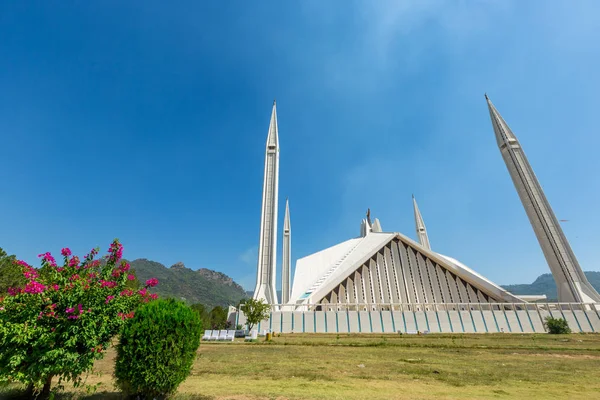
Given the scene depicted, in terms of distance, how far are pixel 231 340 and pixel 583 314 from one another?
2786 centimetres

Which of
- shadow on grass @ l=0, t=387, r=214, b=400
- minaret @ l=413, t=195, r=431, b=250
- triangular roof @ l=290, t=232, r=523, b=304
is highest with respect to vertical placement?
minaret @ l=413, t=195, r=431, b=250

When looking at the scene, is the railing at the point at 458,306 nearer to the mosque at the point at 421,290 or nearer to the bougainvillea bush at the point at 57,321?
the mosque at the point at 421,290

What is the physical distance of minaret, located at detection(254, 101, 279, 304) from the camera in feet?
93.1

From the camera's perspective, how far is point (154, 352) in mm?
4145

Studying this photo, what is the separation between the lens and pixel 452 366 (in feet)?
25.0

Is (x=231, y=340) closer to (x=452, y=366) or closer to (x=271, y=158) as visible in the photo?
(x=452, y=366)

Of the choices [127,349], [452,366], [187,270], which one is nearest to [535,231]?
[452,366]

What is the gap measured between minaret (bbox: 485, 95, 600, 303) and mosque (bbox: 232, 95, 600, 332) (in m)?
0.08

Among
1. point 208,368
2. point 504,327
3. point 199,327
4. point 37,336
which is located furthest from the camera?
point 504,327

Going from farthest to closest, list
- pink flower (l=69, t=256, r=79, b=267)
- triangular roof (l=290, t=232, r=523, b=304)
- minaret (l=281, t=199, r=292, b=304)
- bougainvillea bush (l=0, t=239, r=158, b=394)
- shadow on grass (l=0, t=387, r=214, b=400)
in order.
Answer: minaret (l=281, t=199, r=292, b=304), triangular roof (l=290, t=232, r=523, b=304), pink flower (l=69, t=256, r=79, b=267), shadow on grass (l=0, t=387, r=214, b=400), bougainvillea bush (l=0, t=239, r=158, b=394)

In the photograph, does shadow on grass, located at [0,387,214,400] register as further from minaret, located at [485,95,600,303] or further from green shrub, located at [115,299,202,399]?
minaret, located at [485,95,600,303]

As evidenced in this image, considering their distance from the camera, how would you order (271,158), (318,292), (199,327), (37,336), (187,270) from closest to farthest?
(37,336)
(199,327)
(318,292)
(271,158)
(187,270)

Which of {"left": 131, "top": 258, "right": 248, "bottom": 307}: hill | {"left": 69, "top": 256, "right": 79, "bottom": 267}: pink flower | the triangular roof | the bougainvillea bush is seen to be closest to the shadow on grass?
the bougainvillea bush

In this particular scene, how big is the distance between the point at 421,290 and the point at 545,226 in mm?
13862
